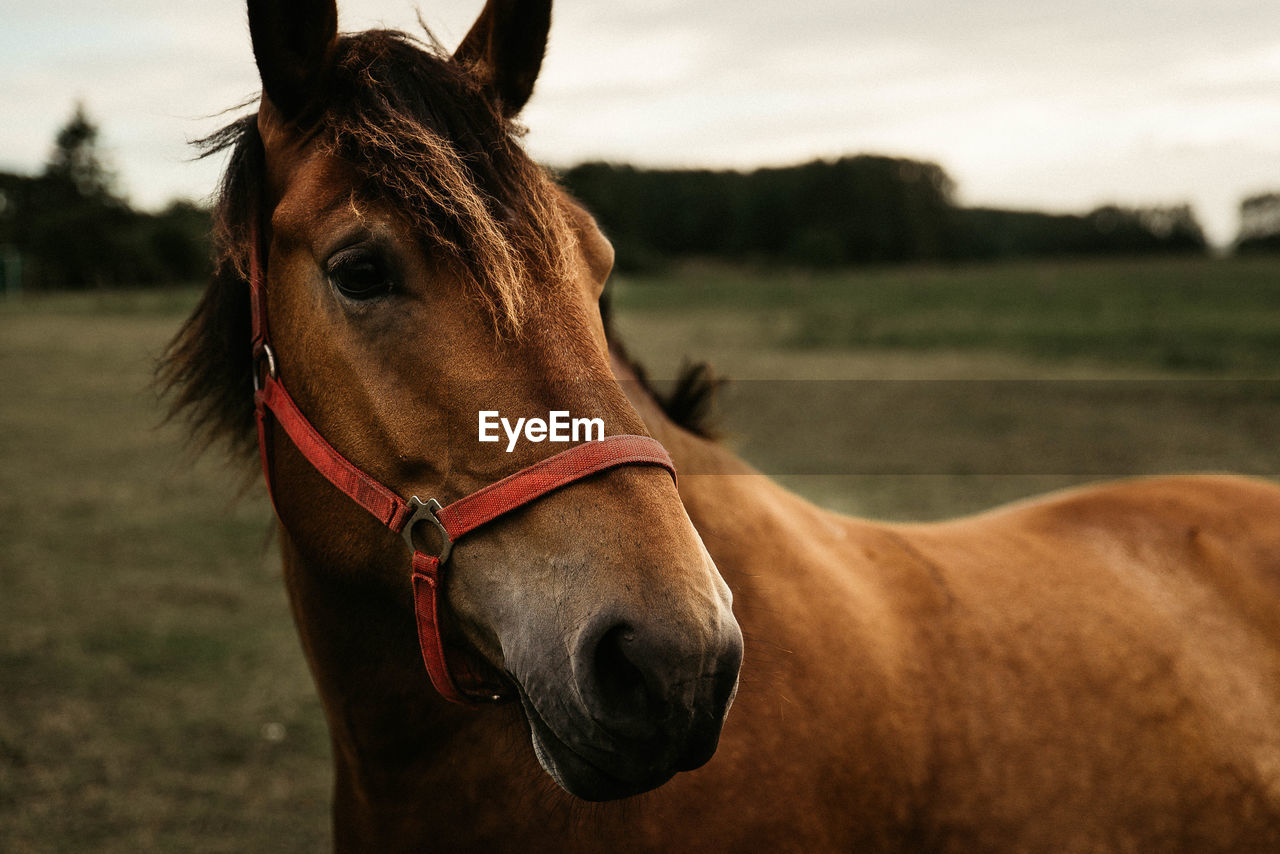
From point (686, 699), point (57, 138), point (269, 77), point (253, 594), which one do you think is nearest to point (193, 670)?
point (253, 594)

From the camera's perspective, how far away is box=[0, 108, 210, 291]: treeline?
378 centimetres

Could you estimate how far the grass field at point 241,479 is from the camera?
13.3ft

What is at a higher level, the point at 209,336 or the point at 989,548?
the point at 209,336

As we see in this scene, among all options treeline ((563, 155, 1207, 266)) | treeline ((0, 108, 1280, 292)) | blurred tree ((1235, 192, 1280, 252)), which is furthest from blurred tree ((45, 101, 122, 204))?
blurred tree ((1235, 192, 1280, 252))

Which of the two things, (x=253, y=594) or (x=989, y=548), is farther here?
(x=253, y=594)

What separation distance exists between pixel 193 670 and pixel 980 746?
486 cm

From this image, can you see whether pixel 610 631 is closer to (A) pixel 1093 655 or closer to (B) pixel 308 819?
(A) pixel 1093 655

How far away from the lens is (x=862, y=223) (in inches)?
1884

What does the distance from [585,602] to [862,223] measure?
4984 centimetres

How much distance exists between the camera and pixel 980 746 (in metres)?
1.86

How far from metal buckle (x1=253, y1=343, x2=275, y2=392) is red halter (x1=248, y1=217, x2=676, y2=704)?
0.13 m

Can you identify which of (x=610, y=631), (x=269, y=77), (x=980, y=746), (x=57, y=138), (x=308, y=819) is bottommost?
(x=308, y=819)

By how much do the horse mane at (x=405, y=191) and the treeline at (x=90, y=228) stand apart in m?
0.26

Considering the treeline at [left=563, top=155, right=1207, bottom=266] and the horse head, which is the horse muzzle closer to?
the horse head
